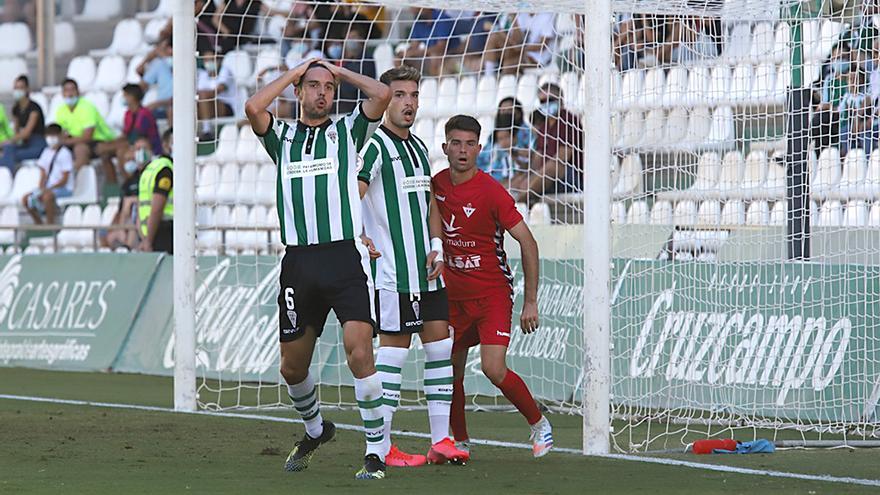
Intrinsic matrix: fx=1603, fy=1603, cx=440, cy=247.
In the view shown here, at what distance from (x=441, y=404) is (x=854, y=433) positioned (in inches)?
122

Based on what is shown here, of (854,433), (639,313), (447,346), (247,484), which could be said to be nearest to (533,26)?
(639,313)

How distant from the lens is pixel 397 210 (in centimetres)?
852

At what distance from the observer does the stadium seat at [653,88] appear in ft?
35.8

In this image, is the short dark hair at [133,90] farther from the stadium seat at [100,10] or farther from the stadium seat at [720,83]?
the stadium seat at [720,83]

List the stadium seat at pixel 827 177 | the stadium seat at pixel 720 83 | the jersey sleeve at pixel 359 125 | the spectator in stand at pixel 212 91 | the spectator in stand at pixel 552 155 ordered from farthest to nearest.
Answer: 1. the spectator in stand at pixel 212 91
2. the spectator in stand at pixel 552 155
3. the stadium seat at pixel 720 83
4. the stadium seat at pixel 827 177
5. the jersey sleeve at pixel 359 125

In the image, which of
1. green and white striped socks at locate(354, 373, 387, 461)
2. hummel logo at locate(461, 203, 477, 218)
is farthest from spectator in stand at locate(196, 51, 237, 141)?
green and white striped socks at locate(354, 373, 387, 461)

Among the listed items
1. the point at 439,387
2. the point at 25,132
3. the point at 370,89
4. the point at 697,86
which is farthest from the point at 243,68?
the point at 370,89

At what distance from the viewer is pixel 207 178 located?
19.2 m

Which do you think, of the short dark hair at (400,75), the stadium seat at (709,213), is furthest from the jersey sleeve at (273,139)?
the stadium seat at (709,213)

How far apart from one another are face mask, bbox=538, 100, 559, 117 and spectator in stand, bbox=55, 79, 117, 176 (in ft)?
28.9

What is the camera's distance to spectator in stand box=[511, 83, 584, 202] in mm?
13703

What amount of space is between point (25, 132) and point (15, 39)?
3406 millimetres

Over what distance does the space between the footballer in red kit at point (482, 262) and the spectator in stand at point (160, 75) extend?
14.0 m

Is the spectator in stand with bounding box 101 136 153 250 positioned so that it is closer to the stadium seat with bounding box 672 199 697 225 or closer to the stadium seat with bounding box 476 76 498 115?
the stadium seat with bounding box 476 76 498 115
